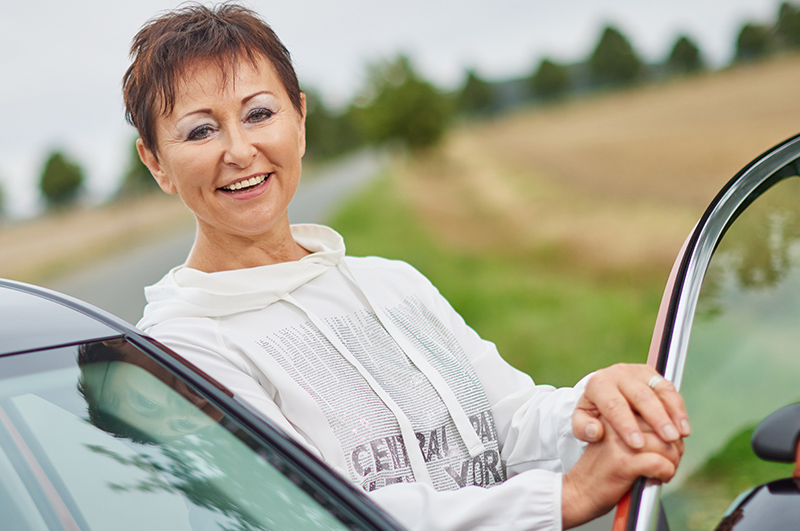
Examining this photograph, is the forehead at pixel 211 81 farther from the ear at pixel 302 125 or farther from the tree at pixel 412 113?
the tree at pixel 412 113

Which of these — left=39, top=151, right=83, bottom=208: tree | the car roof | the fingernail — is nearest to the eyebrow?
the car roof

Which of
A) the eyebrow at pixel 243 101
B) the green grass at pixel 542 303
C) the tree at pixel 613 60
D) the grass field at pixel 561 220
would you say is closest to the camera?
the eyebrow at pixel 243 101

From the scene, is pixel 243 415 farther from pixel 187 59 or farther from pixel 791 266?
pixel 791 266

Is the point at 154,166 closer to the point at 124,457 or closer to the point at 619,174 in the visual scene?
the point at 124,457

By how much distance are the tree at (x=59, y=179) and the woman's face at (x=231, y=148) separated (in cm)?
8544

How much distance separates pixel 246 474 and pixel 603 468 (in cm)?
59

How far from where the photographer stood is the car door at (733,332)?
4.46 feet

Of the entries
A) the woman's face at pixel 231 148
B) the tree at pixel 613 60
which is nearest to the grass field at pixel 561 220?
the woman's face at pixel 231 148

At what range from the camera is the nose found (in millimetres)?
1741

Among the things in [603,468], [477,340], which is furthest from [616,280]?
[603,468]

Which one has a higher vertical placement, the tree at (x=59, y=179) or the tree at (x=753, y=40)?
the tree at (x=753, y=40)

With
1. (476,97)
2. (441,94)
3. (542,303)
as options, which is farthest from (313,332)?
(476,97)

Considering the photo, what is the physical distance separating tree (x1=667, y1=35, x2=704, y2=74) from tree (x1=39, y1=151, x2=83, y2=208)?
60.5 metres

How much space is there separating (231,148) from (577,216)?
1838cm
